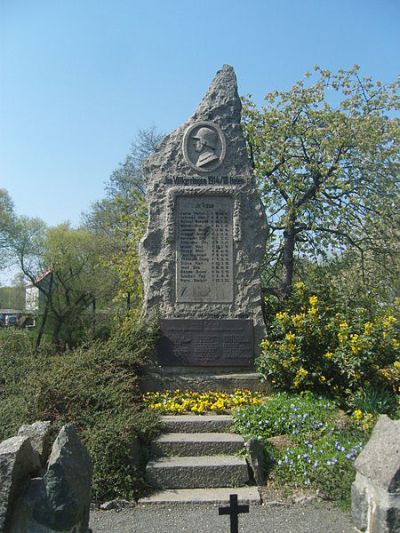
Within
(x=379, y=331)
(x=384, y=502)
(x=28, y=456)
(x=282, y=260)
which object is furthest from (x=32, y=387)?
(x=282, y=260)

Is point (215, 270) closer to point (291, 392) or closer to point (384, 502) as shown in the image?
point (291, 392)

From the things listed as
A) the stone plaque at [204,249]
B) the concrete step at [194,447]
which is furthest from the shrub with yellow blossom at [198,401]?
the stone plaque at [204,249]

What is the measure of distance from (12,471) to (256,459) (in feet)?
9.86

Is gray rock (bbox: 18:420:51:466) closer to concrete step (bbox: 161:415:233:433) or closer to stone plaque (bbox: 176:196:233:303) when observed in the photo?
concrete step (bbox: 161:415:233:433)

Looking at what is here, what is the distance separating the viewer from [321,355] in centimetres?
717

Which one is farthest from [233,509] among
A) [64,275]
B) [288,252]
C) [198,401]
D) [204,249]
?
[64,275]

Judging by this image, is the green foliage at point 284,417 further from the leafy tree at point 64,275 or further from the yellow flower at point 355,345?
the leafy tree at point 64,275

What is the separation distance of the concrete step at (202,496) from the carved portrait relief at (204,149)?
16.0 ft

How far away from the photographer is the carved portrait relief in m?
8.30

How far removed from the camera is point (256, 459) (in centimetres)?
529

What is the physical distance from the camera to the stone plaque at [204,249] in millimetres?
8062

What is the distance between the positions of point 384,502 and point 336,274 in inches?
426

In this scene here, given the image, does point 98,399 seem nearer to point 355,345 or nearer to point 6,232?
point 355,345

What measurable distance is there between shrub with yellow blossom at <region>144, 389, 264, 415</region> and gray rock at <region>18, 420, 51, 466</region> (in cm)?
195
